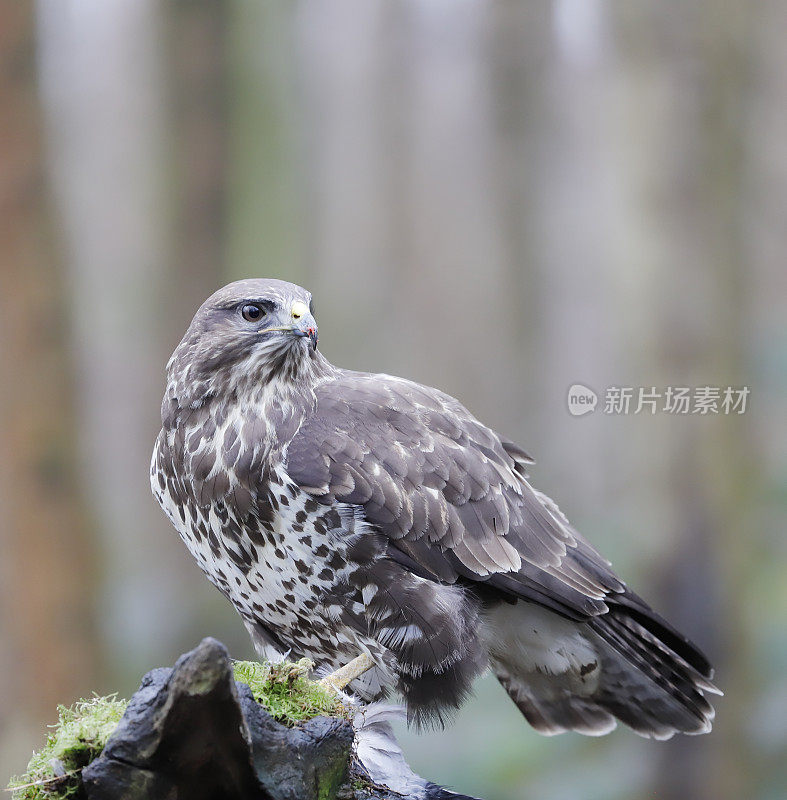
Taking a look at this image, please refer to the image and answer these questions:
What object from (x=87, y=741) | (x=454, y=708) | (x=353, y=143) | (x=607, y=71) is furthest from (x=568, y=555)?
(x=353, y=143)

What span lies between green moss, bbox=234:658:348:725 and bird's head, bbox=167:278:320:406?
Result: 110 cm

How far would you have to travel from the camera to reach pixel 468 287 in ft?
32.4

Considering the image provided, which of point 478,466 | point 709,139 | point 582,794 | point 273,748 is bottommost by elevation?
point 582,794

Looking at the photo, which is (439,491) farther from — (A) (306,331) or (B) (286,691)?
(B) (286,691)

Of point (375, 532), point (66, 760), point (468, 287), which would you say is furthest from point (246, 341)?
point (468, 287)

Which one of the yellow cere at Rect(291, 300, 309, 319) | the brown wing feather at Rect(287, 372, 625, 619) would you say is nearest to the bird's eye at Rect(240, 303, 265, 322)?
the yellow cere at Rect(291, 300, 309, 319)

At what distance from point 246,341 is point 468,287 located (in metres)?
6.67

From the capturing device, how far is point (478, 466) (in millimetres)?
3641

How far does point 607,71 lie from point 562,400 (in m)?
3.02

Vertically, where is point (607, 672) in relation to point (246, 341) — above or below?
below

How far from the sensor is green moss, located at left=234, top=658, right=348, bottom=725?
274 cm

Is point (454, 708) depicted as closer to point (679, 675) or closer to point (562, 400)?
point (679, 675)

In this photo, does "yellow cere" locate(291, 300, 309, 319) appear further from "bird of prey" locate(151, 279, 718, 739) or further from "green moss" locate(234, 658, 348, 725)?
"green moss" locate(234, 658, 348, 725)

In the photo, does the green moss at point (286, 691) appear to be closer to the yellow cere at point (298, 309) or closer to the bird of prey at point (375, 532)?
the bird of prey at point (375, 532)
